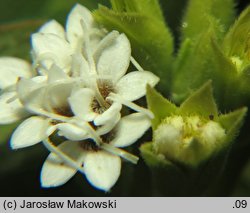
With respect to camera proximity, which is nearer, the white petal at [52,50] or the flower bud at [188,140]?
the flower bud at [188,140]

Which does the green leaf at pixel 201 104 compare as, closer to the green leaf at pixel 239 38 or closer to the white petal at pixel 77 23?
the green leaf at pixel 239 38

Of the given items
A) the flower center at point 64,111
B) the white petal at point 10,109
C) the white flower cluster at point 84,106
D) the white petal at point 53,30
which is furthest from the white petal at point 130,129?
the white petal at point 53,30

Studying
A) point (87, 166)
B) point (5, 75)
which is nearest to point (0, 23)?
point (5, 75)

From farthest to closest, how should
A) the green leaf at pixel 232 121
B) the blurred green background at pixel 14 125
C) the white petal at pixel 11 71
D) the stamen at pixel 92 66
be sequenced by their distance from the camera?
the blurred green background at pixel 14 125, the white petal at pixel 11 71, the stamen at pixel 92 66, the green leaf at pixel 232 121

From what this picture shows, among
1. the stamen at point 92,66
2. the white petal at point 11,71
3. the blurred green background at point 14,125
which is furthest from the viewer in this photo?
the blurred green background at point 14,125

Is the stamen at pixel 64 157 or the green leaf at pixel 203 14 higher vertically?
the green leaf at pixel 203 14

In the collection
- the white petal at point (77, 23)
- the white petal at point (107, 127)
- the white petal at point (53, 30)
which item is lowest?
the white petal at point (107, 127)

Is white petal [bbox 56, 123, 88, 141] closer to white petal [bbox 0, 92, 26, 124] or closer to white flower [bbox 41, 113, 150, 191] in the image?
white flower [bbox 41, 113, 150, 191]

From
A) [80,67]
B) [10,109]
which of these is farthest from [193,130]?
[10,109]

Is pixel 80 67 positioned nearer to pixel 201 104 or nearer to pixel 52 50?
pixel 52 50
